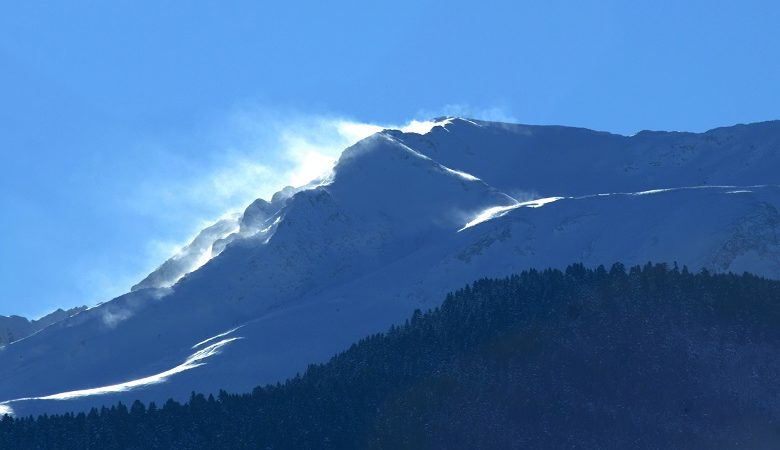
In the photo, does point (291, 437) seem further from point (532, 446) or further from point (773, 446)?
point (773, 446)

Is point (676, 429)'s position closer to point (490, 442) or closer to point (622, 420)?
point (622, 420)

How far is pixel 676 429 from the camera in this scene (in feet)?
638

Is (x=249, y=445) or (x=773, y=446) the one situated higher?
(x=249, y=445)

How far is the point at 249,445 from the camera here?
199875 millimetres

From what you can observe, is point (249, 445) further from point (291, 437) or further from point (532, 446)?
point (532, 446)

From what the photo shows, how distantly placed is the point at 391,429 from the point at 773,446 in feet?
133

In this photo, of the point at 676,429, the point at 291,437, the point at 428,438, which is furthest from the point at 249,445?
the point at 676,429

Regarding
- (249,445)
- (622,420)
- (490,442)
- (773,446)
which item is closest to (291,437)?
(249,445)

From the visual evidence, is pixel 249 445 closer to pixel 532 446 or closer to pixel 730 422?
pixel 532 446

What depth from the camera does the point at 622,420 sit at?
649ft

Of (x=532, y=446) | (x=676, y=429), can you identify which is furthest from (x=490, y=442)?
(x=676, y=429)

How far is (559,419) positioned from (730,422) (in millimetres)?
18341

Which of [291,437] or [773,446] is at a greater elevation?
[291,437]

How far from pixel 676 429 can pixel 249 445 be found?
151 ft
